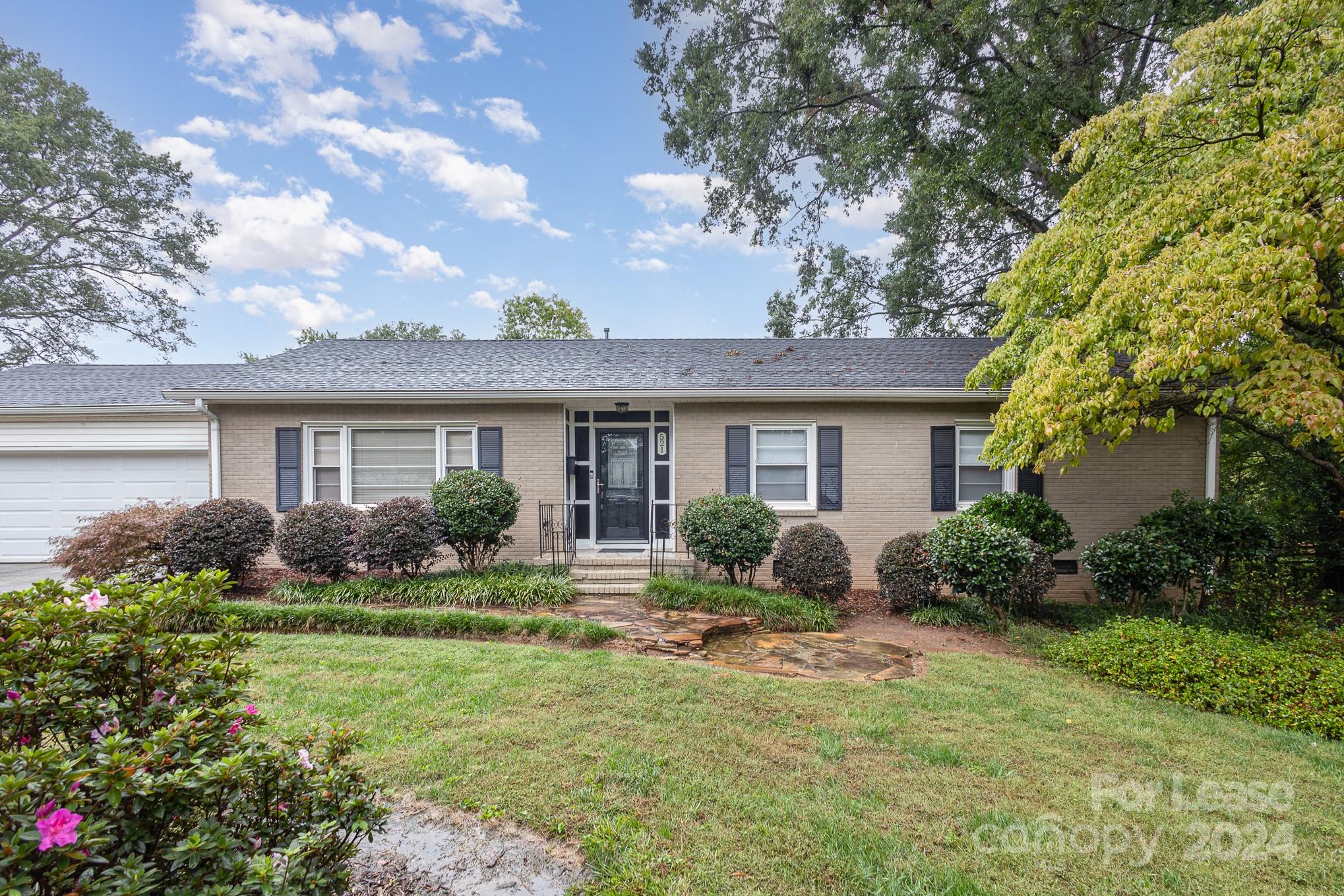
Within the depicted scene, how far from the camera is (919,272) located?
14484 mm

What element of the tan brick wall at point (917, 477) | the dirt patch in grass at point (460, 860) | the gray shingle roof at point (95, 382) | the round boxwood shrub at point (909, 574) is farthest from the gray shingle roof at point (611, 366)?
the dirt patch in grass at point (460, 860)

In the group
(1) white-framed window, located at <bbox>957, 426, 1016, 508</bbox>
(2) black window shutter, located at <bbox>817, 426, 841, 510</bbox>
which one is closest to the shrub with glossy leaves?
(2) black window shutter, located at <bbox>817, 426, 841, 510</bbox>

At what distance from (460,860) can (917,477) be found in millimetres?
8323

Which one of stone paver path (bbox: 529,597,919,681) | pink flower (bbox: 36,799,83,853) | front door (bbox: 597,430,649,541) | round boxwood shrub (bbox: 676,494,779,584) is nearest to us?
pink flower (bbox: 36,799,83,853)

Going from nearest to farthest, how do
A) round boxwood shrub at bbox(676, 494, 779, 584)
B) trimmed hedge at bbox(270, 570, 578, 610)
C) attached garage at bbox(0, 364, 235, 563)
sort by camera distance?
1. trimmed hedge at bbox(270, 570, 578, 610)
2. round boxwood shrub at bbox(676, 494, 779, 584)
3. attached garage at bbox(0, 364, 235, 563)

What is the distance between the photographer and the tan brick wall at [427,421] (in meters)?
8.96

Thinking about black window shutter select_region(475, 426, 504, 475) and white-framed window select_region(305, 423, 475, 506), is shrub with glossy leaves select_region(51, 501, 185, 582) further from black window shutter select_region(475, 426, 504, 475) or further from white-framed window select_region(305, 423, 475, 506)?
black window shutter select_region(475, 426, 504, 475)

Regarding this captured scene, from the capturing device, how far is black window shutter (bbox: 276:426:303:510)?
29.3ft

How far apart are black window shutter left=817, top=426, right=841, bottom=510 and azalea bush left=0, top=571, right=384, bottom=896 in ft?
25.8

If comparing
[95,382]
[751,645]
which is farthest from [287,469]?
[751,645]

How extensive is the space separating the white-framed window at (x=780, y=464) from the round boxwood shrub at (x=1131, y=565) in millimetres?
3900

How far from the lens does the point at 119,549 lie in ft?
24.9

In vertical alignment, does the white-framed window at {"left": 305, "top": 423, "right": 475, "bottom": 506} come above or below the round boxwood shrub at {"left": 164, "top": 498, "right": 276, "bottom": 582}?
above

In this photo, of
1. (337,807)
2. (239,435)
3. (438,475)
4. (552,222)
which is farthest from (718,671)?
(552,222)
